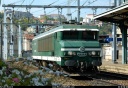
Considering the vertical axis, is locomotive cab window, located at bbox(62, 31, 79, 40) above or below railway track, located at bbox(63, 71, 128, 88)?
above

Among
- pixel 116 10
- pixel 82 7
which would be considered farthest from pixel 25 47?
pixel 116 10

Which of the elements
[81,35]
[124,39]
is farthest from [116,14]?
[81,35]

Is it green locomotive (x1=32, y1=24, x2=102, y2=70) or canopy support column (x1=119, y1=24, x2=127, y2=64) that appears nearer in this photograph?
green locomotive (x1=32, y1=24, x2=102, y2=70)

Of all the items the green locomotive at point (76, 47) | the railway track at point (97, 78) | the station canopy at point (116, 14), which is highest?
the station canopy at point (116, 14)

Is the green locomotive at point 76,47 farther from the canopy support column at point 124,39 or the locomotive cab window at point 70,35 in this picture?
the canopy support column at point 124,39

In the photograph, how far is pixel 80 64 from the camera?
16.3 metres

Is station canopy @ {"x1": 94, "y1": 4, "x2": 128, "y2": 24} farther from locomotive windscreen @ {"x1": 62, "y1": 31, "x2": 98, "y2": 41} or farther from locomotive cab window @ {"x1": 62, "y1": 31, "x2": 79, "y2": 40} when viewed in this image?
locomotive cab window @ {"x1": 62, "y1": 31, "x2": 79, "y2": 40}

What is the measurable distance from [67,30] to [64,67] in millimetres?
1856

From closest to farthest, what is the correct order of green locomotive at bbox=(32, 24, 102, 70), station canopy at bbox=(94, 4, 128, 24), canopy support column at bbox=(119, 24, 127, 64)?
green locomotive at bbox=(32, 24, 102, 70), station canopy at bbox=(94, 4, 128, 24), canopy support column at bbox=(119, 24, 127, 64)

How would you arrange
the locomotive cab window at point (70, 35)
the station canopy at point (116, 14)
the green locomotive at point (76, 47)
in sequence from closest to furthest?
the green locomotive at point (76, 47) → the locomotive cab window at point (70, 35) → the station canopy at point (116, 14)

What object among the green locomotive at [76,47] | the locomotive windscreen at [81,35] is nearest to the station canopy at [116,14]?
the locomotive windscreen at [81,35]

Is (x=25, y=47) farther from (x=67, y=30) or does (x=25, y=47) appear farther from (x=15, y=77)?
(x=15, y=77)

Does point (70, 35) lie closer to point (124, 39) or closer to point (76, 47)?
point (76, 47)

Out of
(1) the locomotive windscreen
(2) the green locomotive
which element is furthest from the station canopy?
(2) the green locomotive
